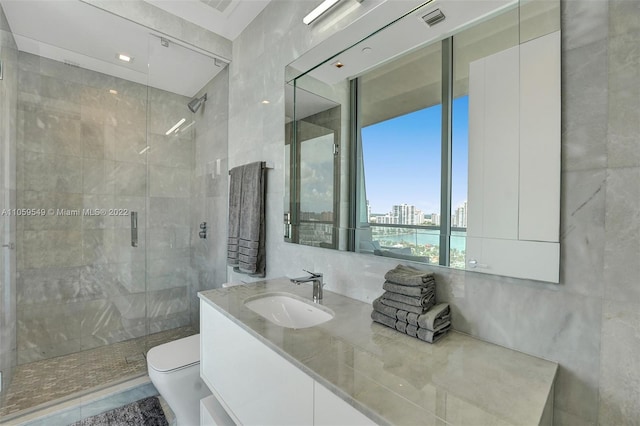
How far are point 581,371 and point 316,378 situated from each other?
72cm

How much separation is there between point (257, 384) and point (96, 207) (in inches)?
88.2

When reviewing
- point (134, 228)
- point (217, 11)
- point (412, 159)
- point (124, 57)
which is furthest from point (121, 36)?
point (412, 159)

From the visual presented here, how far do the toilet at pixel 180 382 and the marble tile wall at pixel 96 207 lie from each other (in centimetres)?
108

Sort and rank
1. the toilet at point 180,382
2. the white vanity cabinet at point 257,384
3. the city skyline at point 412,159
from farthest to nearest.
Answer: the toilet at point 180,382
the city skyline at point 412,159
the white vanity cabinet at point 257,384

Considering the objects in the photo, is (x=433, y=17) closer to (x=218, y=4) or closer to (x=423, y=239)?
(x=423, y=239)

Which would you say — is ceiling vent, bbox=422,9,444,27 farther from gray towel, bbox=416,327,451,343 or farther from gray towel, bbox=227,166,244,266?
gray towel, bbox=227,166,244,266

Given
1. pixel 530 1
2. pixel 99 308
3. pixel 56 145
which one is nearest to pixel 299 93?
pixel 530 1

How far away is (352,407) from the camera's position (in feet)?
2.20

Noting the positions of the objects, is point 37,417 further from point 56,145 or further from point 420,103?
point 420,103

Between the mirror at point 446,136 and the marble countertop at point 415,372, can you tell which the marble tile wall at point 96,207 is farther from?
the marble countertop at point 415,372

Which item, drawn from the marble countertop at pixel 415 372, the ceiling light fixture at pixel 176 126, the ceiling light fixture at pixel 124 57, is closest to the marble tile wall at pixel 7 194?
the ceiling light fixture at pixel 124 57

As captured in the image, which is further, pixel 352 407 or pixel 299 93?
pixel 299 93

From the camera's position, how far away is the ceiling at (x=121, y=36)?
6.09 ft

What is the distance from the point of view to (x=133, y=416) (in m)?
1.82
